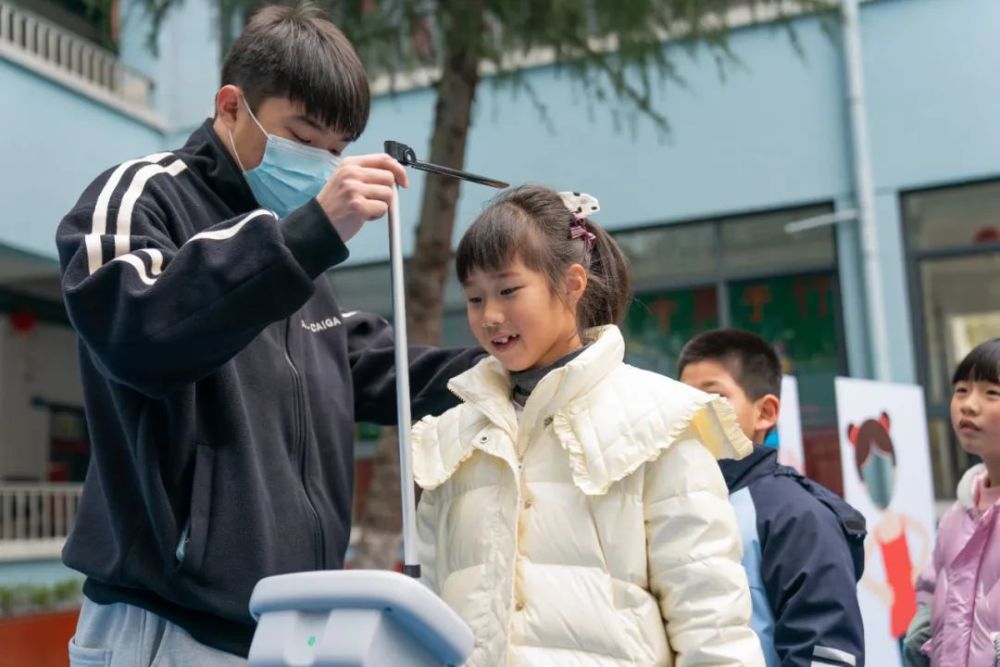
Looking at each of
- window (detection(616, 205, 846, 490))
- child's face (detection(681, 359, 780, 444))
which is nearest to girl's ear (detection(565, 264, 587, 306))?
child's face (detection(681, 359, 780, 444))

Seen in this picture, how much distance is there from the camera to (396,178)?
4.89 ft

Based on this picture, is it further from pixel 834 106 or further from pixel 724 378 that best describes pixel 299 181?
pixel 834 106

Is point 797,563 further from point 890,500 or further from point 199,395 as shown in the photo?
point 890,500

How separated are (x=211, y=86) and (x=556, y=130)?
2.99 m

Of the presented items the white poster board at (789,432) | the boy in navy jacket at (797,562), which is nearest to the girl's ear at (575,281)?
the boy in navy jacket at (797,562)

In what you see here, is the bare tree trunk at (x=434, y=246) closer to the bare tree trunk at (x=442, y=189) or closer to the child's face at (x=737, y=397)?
the bare tree trunk at (x=442, y=189)

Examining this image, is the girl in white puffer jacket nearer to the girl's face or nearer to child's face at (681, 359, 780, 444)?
the girl's face

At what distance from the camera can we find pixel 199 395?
5.20ft

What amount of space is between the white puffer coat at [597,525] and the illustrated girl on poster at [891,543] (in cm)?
227

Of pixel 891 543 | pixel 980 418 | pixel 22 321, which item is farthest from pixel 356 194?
pixel 22 321

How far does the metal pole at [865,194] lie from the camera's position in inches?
279

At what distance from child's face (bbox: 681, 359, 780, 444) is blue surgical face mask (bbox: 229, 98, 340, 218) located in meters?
1.03

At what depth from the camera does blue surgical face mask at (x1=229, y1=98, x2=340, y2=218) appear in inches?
69.7

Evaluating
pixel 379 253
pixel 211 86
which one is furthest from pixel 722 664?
pixel 211 86
